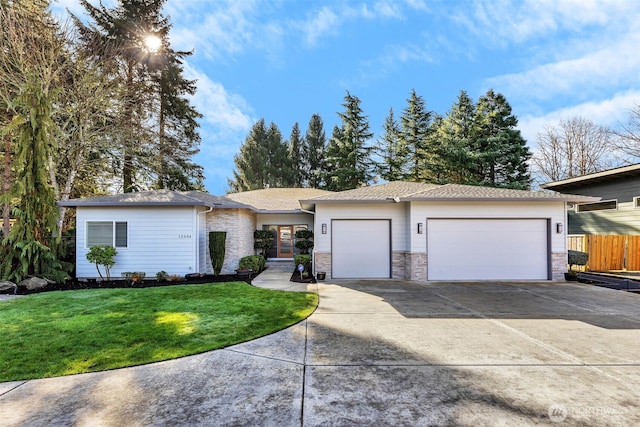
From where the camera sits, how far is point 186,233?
35.1 ft

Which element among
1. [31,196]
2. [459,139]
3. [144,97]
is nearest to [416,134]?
[459,139]

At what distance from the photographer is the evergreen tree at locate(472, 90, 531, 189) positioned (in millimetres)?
20875

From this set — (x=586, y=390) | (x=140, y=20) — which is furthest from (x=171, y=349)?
(x=140, y=20)

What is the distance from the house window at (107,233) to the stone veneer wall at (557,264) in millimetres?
14378

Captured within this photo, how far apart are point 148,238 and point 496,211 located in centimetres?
1180

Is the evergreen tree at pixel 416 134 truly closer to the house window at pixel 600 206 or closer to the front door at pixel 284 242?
the house window at pixel 600 206

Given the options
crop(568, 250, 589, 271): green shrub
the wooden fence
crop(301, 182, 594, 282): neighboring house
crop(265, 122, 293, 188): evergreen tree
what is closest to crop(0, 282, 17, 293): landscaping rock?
crop(301, 182, 594, 282): neighboring house

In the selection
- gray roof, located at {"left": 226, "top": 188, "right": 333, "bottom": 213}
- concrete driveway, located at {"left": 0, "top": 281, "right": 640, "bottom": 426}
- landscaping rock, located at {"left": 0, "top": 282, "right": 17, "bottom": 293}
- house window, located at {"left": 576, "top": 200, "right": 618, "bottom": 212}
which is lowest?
landscaping rock, located at {"left": 0, "top": 282, "right": 17, "bottom": 293}

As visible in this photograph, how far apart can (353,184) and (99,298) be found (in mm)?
21320

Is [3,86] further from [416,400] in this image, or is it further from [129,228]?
[416,400]

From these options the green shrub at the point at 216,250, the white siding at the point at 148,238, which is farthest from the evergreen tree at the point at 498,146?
the white siding at the point at 148,238

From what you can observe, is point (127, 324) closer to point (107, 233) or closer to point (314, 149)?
point (107, 233)

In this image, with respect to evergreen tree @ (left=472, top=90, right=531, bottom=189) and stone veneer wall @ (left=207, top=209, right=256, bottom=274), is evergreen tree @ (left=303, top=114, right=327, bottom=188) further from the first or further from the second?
stone veneer wall @ (left=207, top=209, right=256, bottom=274)

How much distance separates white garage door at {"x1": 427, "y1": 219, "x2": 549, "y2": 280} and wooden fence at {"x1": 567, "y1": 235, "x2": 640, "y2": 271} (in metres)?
3.61
